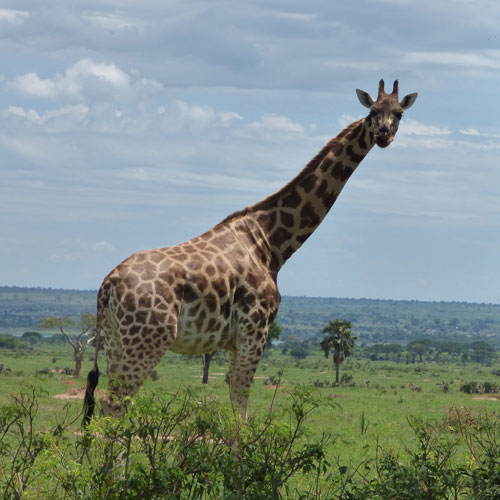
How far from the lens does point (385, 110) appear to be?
9297 mm

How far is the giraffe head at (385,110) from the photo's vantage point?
9.22 metres

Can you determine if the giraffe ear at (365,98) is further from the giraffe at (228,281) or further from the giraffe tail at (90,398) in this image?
the giraffe tail at (90,398)

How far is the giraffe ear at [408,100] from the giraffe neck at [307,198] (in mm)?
695

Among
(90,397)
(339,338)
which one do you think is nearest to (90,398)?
(90,397)

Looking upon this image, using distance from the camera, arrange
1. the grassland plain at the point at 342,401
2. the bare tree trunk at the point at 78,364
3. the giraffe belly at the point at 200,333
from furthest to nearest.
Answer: the bare tree trunk at the point at 78,364
the grassland plain at the point at 342,401
the giraffe belly at the point at 200,333

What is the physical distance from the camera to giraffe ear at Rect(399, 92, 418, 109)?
9.37 meters

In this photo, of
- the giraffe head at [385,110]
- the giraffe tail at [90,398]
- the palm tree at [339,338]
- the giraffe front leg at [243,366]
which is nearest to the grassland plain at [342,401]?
the giraffe front leg at [243,366]

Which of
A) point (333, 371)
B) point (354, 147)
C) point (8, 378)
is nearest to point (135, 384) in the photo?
point (354, 147)

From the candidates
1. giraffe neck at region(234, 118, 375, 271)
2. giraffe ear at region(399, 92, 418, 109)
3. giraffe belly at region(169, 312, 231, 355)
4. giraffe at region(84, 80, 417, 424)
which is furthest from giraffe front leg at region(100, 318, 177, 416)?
giraffe ear at region(399, 92, 418, 109)

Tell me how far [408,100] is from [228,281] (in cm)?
274

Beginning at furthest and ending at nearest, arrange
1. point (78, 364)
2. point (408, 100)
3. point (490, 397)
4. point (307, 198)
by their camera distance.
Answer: point (78, 364) → point (490, 397) → point (307, 198) → point (408, 100)

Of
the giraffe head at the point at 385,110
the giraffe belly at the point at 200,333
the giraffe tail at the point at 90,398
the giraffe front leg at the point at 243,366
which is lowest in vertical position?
the giraffe tail at the point at 90,398

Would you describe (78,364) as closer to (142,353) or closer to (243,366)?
(243,366)

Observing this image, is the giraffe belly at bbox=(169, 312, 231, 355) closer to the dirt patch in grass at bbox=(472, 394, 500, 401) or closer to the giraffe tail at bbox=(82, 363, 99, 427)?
the giraffe tail at bbox=(82, 363, 99, 427)
